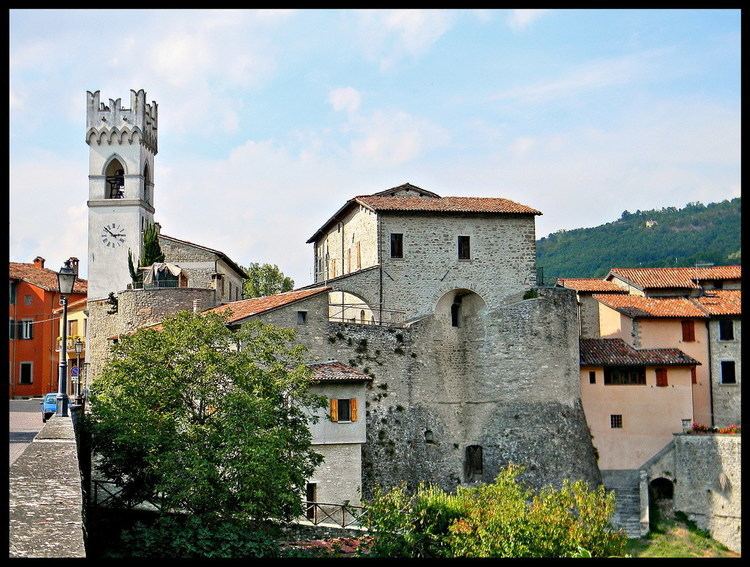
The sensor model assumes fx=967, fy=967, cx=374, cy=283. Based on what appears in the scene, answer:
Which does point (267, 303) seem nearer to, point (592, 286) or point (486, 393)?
point (486, 393)

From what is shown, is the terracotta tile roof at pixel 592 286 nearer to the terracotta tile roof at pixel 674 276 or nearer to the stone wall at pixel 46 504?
the terracotta tile roof at pixel 674 276

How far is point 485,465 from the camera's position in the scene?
4200 centimetres

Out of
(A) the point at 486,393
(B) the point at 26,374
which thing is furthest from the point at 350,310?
(B) the point at 26,374

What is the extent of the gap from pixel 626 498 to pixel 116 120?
31579mm

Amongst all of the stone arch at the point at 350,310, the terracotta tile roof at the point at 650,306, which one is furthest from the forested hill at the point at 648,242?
the stone arch at the point at 350,310

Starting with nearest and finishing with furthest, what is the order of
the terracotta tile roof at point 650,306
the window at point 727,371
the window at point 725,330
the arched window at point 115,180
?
1. the terracotta tile roof at point 650,306
2. the window at point 727,371
3. the window at point 725,330
4. the arched window at point 115,180

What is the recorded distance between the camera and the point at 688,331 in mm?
49188

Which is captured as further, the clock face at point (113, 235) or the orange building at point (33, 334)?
the orange building at point (33, 334)

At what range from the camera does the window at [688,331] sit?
49.1 m

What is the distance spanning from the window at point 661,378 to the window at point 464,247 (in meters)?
11.0

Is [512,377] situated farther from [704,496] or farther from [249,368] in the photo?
[249,368]

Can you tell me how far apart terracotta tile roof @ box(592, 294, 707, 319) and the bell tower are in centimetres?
2433

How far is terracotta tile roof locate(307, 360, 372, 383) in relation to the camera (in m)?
35.2
